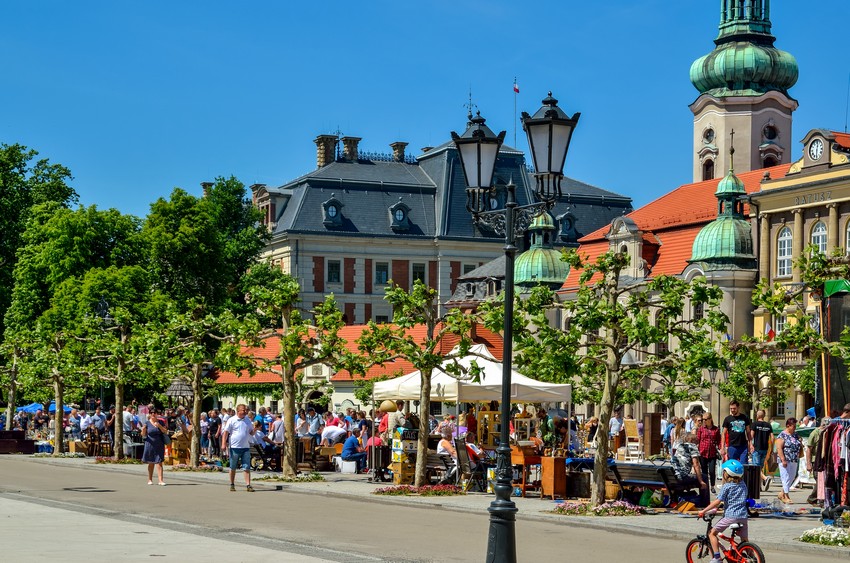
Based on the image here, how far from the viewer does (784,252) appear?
61375 mm

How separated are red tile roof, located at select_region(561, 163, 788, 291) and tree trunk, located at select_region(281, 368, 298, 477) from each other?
37.1m

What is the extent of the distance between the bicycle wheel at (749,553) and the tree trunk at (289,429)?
18155mm

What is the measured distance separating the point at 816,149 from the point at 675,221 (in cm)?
1164

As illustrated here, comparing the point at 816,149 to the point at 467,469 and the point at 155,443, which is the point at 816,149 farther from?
the point at 155,443

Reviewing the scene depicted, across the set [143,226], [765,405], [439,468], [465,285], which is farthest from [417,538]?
[465,285]

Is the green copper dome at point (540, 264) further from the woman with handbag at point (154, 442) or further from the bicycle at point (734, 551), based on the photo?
the bicycle at point (734, 551)

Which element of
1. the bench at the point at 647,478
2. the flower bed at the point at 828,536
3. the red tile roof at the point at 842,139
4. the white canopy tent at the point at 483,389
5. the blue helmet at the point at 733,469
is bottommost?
the flower bed at the point at 828,536

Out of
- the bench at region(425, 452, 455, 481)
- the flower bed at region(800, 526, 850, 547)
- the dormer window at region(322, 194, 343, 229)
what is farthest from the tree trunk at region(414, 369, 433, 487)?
the dormer window at region(322, 194, 343, 229)

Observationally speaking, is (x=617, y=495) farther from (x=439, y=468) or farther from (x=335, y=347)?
(x=335, y=347)

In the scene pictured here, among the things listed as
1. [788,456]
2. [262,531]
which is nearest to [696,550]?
[262,531]

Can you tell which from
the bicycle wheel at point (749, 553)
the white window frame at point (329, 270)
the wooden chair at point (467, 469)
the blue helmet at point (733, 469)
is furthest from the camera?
the white window frame at point (329, 270)

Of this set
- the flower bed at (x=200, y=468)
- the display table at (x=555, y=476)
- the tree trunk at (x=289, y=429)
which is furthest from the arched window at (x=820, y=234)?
the display table at (x=555, y=476)

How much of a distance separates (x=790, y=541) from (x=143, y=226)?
51.5 meters

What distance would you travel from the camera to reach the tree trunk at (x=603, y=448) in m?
23.3
